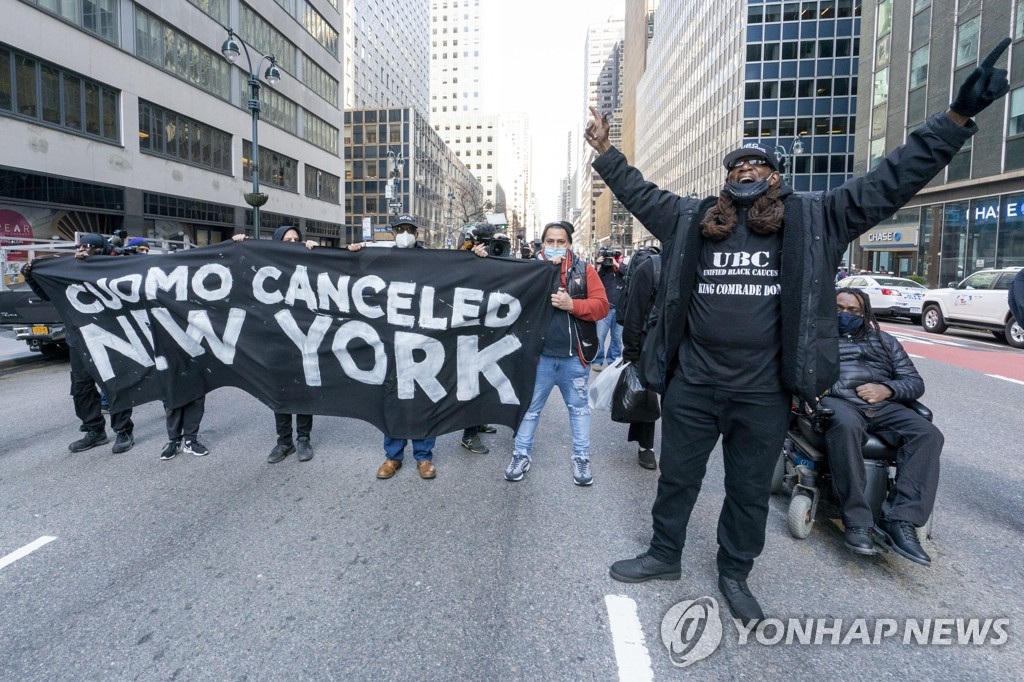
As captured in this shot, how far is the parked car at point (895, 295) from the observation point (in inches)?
765

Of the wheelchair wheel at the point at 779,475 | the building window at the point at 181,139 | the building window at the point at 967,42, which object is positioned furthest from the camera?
the building window at the point at 967,42

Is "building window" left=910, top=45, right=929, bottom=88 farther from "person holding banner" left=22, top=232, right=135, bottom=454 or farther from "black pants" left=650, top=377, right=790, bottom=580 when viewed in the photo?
"person holding banner" left=22, top=232, right=135, bottom=454

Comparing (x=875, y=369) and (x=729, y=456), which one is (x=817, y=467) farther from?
(x=729, y=456)

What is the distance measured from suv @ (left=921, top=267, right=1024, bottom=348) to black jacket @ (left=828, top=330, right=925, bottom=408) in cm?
1247

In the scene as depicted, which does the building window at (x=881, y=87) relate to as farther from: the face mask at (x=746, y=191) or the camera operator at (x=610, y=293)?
the face mask at (x=746, y=191)

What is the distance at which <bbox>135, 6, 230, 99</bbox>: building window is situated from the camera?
24.0m

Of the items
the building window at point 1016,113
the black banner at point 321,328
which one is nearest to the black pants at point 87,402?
the black banner at point 321,328

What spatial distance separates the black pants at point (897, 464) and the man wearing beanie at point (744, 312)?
868mm

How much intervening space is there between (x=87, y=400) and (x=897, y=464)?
662 centimetres

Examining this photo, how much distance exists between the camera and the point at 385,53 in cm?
9931

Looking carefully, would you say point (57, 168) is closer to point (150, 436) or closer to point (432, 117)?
point (150, 436)

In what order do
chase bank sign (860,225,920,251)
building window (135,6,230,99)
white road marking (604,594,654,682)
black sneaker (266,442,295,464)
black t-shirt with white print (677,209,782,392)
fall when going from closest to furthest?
white road marking (604,594,654,682) → black t-shirt with white print (677,209,782,392) → black sneaker (266,442,295,464) → building window (135,6,230,99) → chase bank sign (860,225,920,251)

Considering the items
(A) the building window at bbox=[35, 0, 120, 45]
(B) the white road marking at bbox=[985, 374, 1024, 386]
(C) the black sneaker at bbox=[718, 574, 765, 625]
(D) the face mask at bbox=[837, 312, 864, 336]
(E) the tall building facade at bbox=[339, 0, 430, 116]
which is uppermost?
(E) the tall building facade at bbox=[339, 0, 430, 116]

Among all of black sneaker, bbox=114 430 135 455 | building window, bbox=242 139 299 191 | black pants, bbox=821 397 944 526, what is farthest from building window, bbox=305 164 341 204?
black pants, bbox=821 397 944 526
